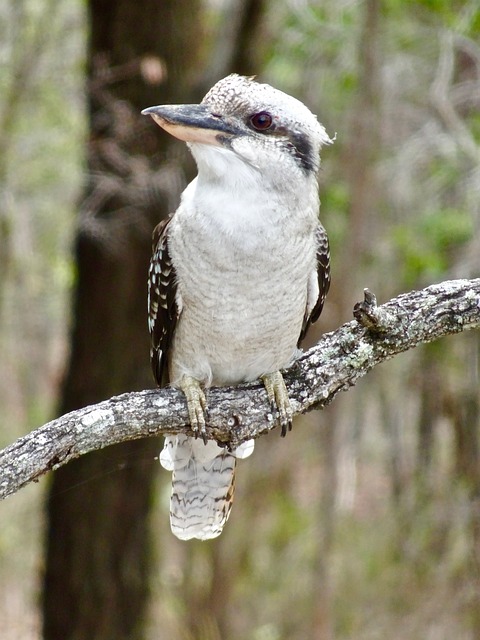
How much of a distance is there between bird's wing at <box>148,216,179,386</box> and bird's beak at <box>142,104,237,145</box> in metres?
0.51

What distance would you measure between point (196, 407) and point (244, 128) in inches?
40.3

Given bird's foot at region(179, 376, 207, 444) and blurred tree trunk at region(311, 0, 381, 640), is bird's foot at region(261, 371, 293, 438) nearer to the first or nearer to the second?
bird's foot at region(179, 376, 207, 444)

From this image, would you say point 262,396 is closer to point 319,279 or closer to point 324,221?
point 319,279

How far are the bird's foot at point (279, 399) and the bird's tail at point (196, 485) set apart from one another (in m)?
0.63

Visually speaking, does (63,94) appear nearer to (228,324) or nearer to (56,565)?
(56,565)

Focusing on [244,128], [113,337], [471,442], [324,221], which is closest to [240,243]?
[244,128]

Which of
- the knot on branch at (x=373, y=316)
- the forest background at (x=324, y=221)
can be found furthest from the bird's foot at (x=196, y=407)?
the forest background at (x=324, y=221)

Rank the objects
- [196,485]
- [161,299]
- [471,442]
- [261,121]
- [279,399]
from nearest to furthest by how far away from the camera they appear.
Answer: [261,121] < [279,399] < [161,299] < [196,485] < [471,442]

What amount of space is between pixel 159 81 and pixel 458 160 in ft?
6.82

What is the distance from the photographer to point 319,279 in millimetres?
4035

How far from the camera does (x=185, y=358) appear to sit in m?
3.94

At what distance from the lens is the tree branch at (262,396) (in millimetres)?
2928

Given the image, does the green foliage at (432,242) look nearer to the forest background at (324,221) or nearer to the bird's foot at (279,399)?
the forest background at (324,221)

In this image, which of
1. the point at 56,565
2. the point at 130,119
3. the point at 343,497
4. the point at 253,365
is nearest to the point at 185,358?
the point at 253,365
